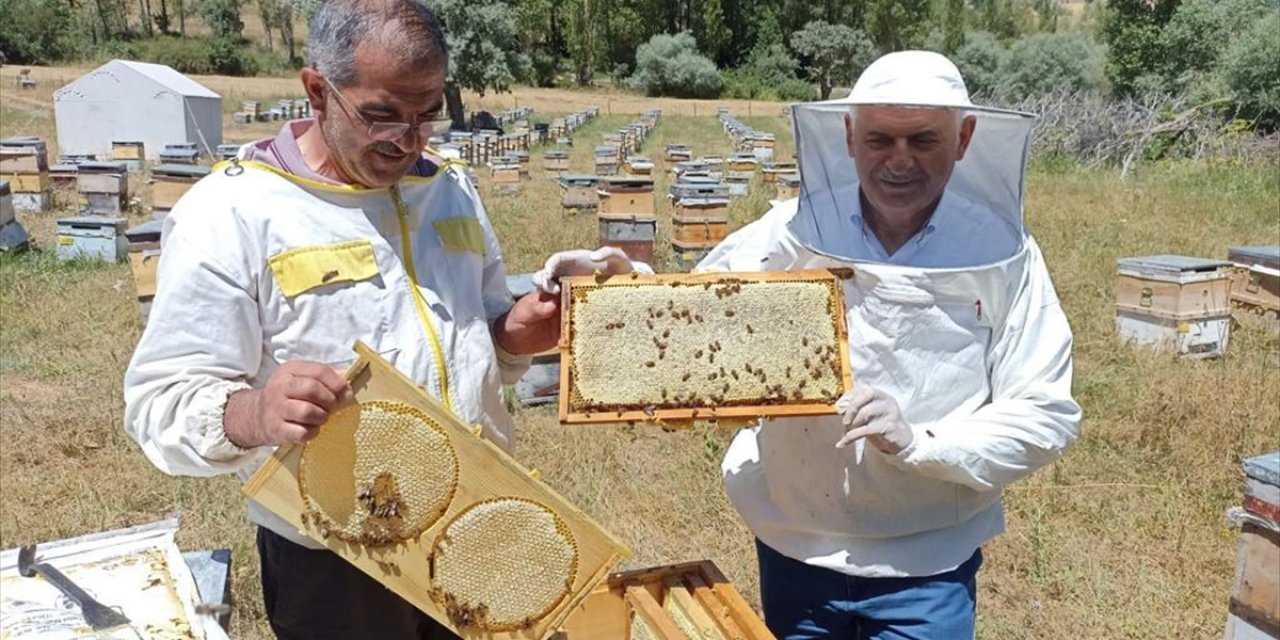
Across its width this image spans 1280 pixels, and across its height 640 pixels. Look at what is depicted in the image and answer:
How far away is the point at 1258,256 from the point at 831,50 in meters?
46.7

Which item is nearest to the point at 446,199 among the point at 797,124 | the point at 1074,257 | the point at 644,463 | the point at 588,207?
the point at 797,124

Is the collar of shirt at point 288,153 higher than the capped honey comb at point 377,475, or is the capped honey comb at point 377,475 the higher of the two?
the collar of shirt at point 288,153

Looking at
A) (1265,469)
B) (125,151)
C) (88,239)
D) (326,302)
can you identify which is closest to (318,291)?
(326,302)

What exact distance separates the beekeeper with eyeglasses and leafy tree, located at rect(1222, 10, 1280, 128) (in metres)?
20.5

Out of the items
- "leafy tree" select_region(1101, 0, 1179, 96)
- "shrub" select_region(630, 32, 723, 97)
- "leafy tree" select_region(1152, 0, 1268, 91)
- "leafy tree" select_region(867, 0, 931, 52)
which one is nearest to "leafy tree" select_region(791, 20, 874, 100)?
"leafy tree" select_region(867, 0, 931, 52)

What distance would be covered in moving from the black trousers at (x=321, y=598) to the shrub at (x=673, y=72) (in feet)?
152

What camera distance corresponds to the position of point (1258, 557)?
2535 mm

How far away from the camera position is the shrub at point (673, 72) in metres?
46.7

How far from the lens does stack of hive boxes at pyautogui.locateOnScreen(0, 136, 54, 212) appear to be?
36.8ft

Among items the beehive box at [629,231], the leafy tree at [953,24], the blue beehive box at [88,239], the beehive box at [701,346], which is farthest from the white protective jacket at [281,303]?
the leafy tree at [953,24]

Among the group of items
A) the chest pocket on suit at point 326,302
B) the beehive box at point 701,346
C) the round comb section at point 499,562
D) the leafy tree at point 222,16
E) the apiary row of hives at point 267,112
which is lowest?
the round comb section at point 499,562

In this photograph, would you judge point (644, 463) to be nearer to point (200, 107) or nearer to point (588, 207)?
point (588, 207)

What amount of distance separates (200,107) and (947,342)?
18.9m

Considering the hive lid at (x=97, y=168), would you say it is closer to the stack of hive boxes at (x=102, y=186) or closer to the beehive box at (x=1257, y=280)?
the stack of hive boxes at (x=102, y=186)
